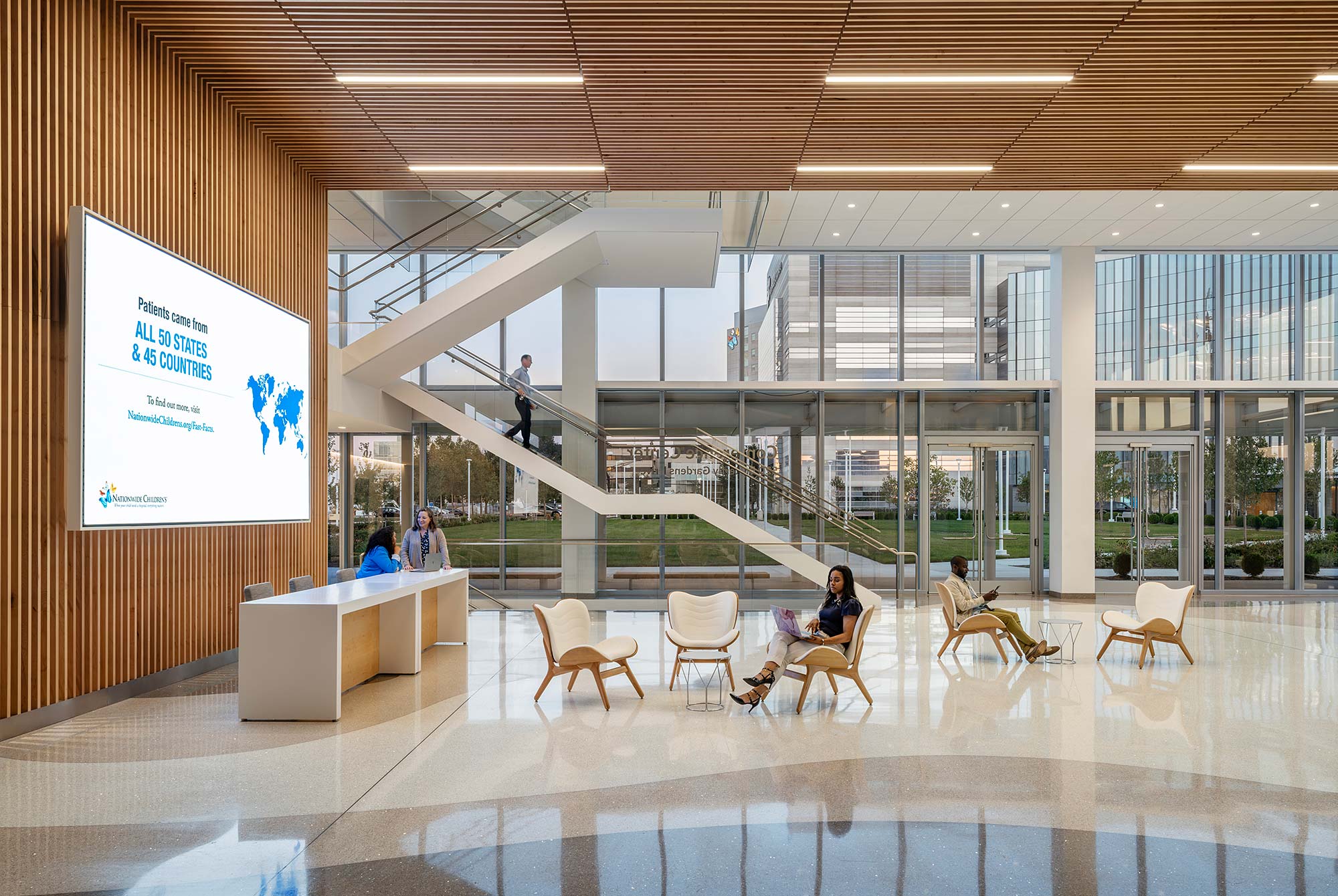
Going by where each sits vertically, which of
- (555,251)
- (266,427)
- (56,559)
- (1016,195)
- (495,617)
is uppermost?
(1016,195)

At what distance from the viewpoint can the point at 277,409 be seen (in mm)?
8828

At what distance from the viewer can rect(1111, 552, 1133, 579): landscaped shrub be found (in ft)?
52.9

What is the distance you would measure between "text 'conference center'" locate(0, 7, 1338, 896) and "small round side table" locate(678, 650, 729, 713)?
71 mm

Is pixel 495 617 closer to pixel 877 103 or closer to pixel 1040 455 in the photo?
pixel 877 103

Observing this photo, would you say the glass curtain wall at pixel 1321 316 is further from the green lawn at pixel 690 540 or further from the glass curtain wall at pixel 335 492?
the glass curtain wall at pixel 335 492

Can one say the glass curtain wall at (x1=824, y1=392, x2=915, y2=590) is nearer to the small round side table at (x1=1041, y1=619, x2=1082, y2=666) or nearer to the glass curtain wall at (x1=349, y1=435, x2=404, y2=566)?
the small round side table at (x1=1041, y1=619, x2=1082, y2=666)

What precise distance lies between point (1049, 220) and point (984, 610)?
7.38m

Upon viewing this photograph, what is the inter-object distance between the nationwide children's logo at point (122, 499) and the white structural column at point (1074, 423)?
1392 centimetres

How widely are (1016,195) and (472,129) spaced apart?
813 centimetres

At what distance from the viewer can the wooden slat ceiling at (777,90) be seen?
637 cm

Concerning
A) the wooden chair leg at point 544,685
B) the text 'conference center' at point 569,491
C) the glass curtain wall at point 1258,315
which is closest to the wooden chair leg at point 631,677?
the text 'conference center' at point 569,491

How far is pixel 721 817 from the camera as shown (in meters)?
4.59

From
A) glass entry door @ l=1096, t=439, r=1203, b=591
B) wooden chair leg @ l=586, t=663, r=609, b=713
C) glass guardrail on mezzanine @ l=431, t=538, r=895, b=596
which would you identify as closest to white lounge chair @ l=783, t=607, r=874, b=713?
wooden chair leg @ l=586, t=663, r=609, b=713

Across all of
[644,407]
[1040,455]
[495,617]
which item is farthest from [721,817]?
[1040,455]
